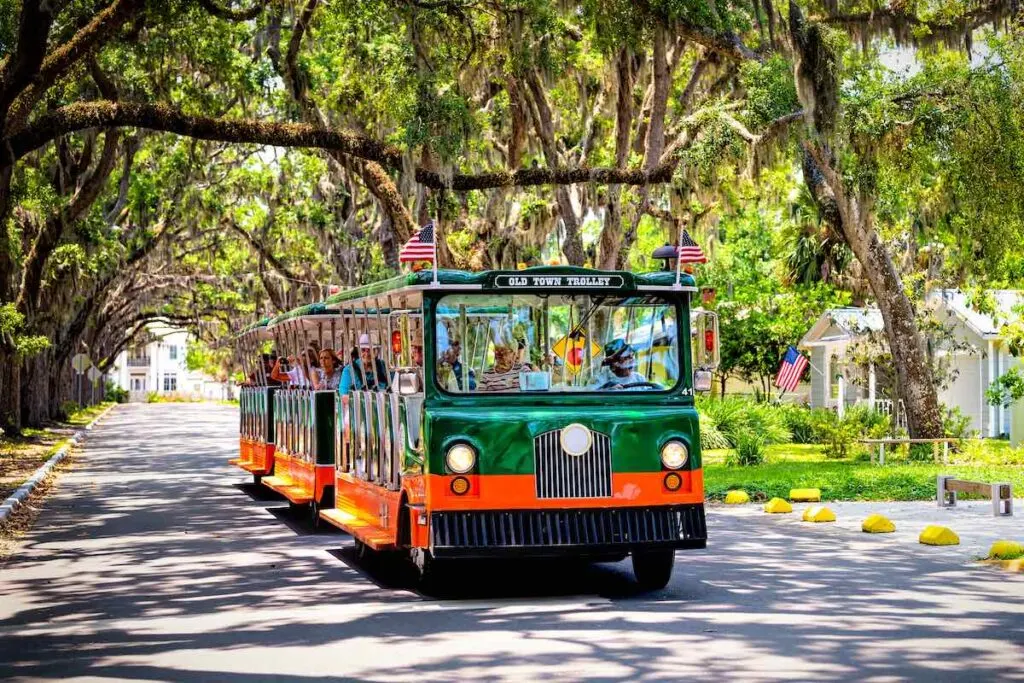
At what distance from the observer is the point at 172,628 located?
9969 mm

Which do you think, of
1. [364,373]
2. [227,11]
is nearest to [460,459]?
[364,373]

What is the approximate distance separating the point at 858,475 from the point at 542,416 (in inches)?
517

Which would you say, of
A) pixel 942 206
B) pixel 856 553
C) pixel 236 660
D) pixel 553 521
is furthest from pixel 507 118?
pixel 236 660

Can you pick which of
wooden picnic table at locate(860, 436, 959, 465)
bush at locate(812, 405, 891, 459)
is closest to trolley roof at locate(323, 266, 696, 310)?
wooden picnic table at locate(860, 436, 959, 465)

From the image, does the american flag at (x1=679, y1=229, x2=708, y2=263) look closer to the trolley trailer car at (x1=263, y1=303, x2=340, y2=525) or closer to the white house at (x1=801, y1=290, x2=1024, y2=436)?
the trolley trailer car at (x1=263, y1=303, x2=340, y2=525)

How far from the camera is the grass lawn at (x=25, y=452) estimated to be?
24217mm

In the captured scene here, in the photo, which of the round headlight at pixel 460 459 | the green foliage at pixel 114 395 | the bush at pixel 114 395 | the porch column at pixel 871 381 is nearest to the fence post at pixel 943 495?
the round headlight at pixel 460 459

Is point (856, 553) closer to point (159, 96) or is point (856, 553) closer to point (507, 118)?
point (159, 96)

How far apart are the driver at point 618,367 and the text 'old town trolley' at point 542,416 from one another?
1cm

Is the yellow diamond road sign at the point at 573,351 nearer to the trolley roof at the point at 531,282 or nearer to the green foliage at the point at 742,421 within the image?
the trolley roof at the point at 531,282

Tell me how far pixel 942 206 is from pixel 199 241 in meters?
37.4

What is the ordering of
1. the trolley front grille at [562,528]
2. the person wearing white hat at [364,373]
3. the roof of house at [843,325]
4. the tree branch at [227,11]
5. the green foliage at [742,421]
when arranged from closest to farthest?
the trolley front grille at [562,528] < the person wearing white hat at [364,373] < the tree branch at [227,11] < the green foliage at [742,421] < the roof of house at [843,325]

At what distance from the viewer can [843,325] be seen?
3969cm

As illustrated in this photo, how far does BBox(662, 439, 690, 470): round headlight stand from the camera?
1142 cm
